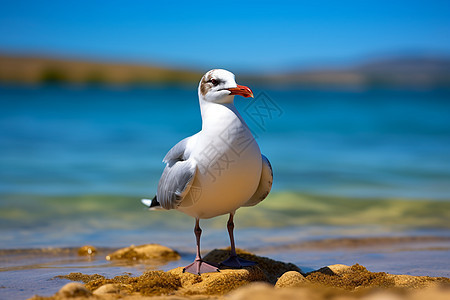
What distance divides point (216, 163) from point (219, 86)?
2.00ft

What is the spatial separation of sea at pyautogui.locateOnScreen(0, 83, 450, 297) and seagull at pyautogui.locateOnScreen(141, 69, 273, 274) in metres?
0.60

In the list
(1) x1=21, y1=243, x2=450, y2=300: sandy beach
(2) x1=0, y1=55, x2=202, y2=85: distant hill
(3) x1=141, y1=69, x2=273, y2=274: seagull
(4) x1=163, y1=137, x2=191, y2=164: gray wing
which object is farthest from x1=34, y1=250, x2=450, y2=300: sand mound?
(2) x1=0, y1=55, x2=202, y2=85: distant hill

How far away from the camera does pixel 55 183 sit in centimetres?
1054

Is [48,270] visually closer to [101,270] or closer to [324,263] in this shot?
[101,270]

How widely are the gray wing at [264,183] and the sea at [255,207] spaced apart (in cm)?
53

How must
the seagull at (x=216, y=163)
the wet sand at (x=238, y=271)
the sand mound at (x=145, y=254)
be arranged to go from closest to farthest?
the wet sand at (x=238, y=271)
the seagull at (x=216, y=163)
the sand mound at (x=145, y=254)

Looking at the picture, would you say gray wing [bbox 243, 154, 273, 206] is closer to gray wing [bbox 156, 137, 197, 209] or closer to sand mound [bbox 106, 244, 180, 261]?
gray wing [bbox 156, 137, 197, 209]

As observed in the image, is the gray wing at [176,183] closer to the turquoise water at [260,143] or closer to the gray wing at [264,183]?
the gray wing at [264,183]

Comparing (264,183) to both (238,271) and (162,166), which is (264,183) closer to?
(238,271)

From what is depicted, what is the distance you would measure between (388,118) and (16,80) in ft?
113

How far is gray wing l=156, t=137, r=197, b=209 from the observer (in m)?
4.11

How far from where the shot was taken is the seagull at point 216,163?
4.05 m

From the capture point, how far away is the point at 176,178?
4203mm

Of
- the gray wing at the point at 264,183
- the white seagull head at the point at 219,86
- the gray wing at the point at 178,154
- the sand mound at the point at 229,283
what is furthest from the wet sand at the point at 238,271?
the white seagull head at the point at 219,86
